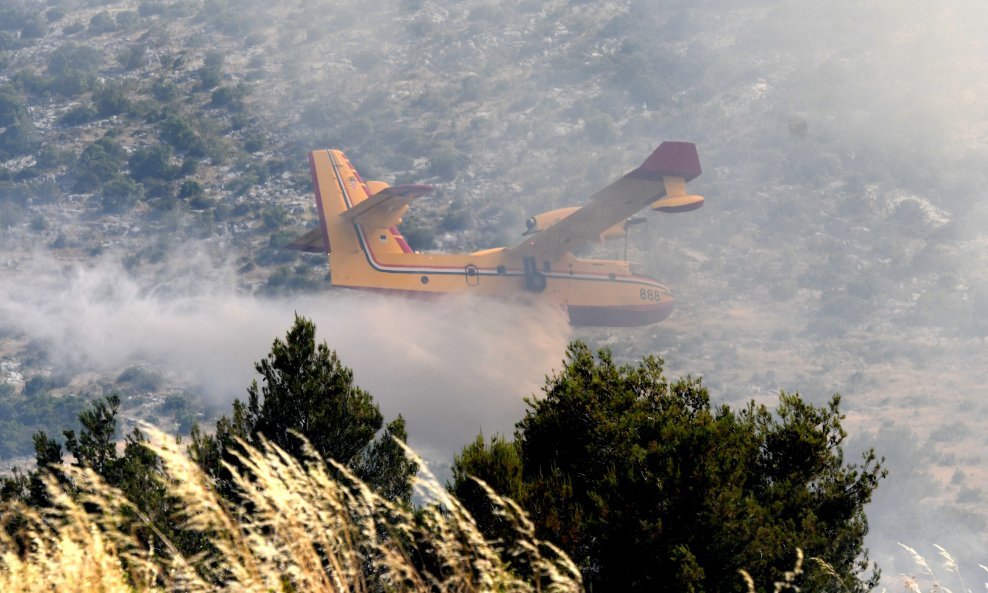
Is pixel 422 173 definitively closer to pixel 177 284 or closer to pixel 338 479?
pixel 177 284

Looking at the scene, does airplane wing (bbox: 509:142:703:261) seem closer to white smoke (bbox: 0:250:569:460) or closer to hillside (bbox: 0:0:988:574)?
white smoke (bbox: 0:250:569:460)

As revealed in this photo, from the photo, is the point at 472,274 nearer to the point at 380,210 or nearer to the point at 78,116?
the point at 380,210

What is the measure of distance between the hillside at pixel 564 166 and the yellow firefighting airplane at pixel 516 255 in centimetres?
2941

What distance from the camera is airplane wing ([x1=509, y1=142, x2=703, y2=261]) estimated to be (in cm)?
5578

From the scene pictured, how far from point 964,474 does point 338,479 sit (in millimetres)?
83903

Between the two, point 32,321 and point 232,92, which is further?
point 232,92

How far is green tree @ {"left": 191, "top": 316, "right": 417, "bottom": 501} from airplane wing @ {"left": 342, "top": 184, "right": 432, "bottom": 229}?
23.8 metres

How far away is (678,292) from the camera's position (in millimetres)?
118938

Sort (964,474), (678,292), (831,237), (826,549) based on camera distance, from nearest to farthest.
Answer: (826,549)
(964,474)
(678,292)
(831,237)

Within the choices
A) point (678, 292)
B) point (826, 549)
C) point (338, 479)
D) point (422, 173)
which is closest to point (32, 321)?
point (422, 173)

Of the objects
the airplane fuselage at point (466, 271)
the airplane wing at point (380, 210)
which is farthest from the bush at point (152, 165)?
the airplane wing at point (380, 210)

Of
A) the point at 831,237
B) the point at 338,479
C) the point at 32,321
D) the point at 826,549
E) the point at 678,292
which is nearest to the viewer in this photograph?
the point at 826,549

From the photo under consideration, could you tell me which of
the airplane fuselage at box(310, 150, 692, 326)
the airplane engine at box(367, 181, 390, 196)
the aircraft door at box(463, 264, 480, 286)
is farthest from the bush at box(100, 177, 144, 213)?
the aircraft door at box(463, 264, 480, 286)

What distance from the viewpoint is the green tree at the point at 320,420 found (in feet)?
108
